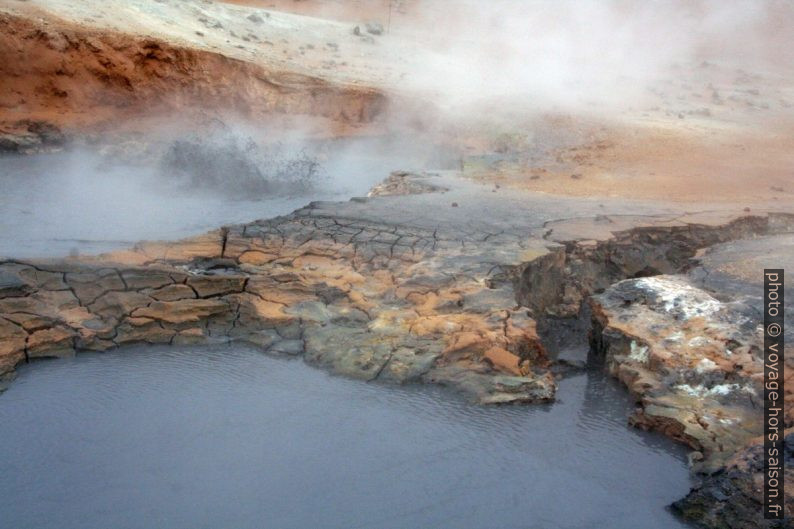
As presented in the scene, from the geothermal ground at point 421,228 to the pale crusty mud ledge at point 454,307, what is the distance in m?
0.01

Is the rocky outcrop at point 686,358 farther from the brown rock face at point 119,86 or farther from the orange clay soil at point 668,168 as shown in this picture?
the brown rock face at point 119,86

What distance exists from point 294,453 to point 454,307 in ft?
4.50

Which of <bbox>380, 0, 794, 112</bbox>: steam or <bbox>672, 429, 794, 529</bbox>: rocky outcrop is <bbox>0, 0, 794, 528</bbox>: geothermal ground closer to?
<bbox>672, 429, 794, 529</bbox>: rocky outcrop

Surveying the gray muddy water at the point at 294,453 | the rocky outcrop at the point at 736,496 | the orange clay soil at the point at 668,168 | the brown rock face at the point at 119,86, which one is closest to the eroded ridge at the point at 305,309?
the gray muddy water at the point at 294,453

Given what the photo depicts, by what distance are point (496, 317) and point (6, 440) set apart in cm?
242

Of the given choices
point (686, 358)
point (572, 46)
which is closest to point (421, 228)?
point (686, 358)

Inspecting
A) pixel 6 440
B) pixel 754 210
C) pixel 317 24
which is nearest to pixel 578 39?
pixel 317 24

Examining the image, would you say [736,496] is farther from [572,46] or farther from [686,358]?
[572,46]

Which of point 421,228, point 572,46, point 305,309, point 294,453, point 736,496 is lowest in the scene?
point 294,453

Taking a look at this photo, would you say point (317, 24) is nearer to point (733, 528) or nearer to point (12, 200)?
point (12, 200)

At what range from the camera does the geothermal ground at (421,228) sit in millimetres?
3779

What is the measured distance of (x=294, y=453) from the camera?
3162 millimetres

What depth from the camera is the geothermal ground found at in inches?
149

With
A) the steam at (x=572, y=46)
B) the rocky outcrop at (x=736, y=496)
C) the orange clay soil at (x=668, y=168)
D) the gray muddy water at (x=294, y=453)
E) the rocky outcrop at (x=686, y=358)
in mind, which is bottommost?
the gray muddy water at (x=294, y=453)
